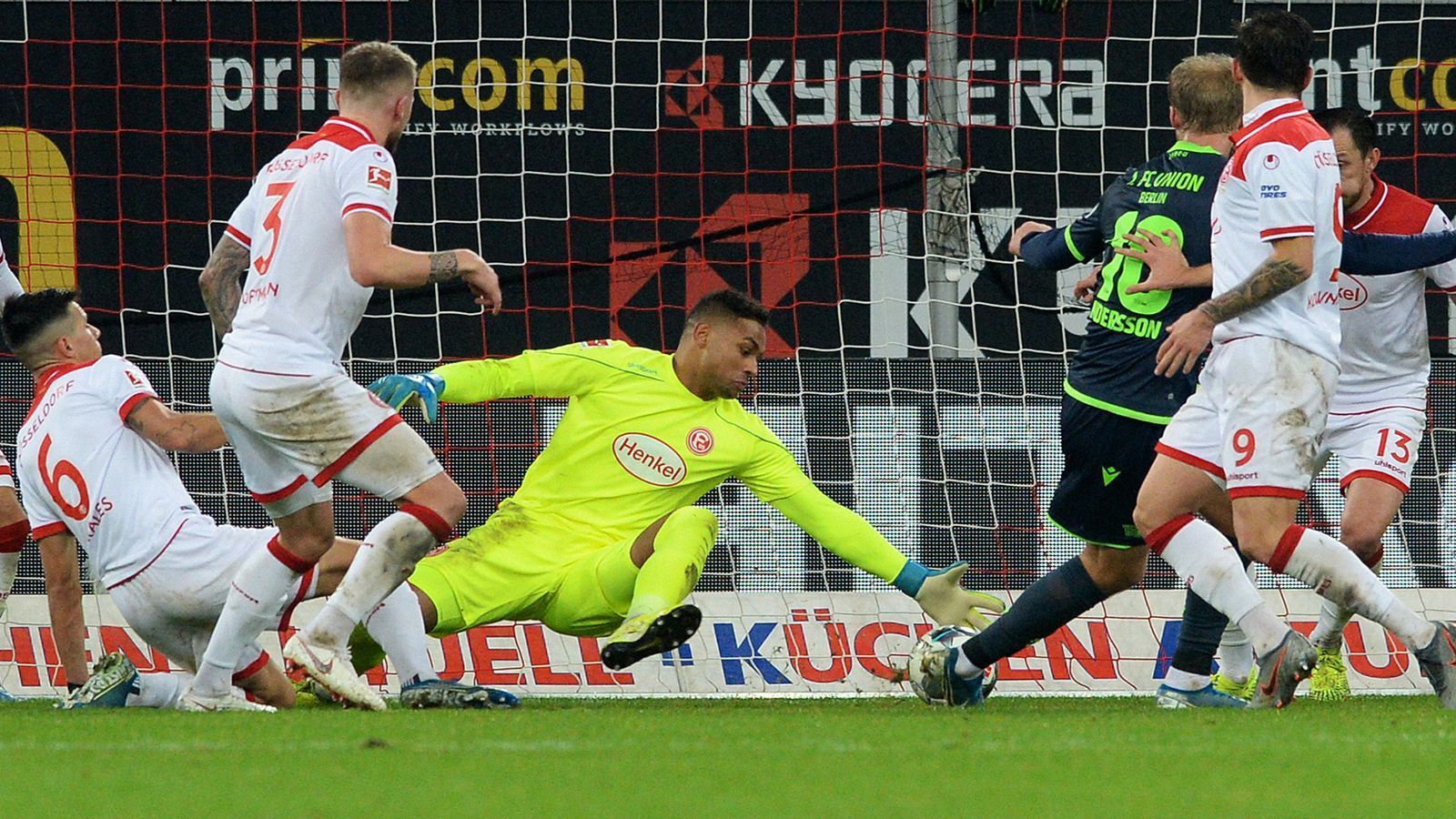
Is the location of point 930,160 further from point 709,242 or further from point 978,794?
point 978,794

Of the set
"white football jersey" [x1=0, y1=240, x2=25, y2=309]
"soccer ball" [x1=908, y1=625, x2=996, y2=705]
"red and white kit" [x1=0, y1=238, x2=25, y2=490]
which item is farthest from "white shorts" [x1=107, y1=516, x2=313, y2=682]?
"soccer ball" [x1=908, y1=625, x2=996, y2=705]

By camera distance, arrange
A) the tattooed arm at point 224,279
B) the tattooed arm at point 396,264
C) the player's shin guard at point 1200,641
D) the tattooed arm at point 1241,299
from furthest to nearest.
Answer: the player's shin guard at point 1200,641 → the tattooed arm at point 224,279 → the tattooed arm at point 396,264 → the tattooed arm at point 1241,299

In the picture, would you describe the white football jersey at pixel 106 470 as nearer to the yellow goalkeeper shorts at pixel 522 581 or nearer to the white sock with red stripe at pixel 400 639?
the white sock with red stripe at pixel 400 639

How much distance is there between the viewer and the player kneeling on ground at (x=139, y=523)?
5379 mm

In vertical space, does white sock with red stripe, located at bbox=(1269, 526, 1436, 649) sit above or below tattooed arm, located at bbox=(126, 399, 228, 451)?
below

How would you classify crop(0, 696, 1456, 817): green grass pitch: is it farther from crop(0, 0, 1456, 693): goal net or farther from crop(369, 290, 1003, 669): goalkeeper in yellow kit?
crop(0, 0, 1456, 693): goal net

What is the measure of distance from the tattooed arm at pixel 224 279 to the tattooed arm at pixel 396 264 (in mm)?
519

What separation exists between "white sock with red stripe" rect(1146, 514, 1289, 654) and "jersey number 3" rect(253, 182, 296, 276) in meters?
2.24

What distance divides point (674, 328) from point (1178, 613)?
2.27 meters

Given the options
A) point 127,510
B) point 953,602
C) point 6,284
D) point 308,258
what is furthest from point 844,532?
point 6,284

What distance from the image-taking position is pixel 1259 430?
4.69 m

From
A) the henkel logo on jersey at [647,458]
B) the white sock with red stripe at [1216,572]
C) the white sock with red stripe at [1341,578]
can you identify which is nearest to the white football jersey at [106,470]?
the henkel logo on jersey at [647,458]

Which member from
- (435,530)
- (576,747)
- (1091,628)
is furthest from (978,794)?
(1091,628)

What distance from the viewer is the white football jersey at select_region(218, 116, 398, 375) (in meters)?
4.92
